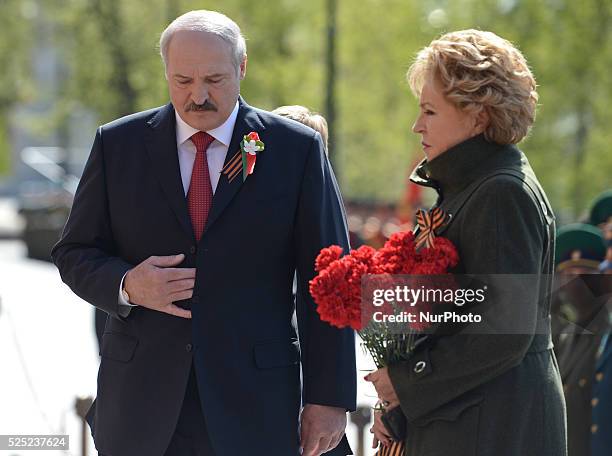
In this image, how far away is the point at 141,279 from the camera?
3449 millimetres

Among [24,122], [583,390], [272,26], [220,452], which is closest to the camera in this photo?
[220,452]

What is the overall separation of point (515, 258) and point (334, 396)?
0.82 metres

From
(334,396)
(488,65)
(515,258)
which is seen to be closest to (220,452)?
(334,396)

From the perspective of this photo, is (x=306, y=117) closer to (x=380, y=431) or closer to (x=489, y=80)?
(x=489, y=80)

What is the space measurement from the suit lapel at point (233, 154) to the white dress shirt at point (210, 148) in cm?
2

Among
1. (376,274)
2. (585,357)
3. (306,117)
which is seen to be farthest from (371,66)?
(376,274)

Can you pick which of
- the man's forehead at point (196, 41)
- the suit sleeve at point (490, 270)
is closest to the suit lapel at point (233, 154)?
the man's forehead at point (196, 41)

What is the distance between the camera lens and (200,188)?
11.8 ft

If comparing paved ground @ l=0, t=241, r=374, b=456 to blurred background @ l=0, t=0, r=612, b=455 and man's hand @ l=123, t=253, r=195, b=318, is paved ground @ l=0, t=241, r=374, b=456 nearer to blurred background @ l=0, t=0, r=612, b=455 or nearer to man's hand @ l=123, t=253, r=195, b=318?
blurred background @ l=0, t=0, r=612, b=455

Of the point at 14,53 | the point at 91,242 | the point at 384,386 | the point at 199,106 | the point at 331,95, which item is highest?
the point at 14,53

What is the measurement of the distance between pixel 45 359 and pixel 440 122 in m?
10.3

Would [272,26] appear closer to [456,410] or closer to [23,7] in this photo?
[23,7]

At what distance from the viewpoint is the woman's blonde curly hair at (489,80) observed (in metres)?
3.24

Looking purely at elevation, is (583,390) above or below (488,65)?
below
